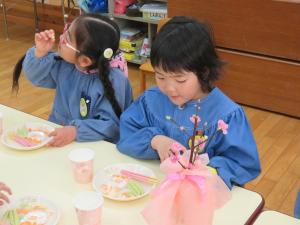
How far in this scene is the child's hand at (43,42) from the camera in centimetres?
164

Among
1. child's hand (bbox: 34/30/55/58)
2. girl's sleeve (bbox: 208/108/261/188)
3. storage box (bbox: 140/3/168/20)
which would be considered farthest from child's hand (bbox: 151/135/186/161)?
storage box (bbox: 140/3/168/20)

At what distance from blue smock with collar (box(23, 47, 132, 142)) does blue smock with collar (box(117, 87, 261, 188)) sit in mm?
122

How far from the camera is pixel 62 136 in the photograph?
1432 millimetres

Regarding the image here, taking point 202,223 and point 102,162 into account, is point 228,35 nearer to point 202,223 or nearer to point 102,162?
point 102,162

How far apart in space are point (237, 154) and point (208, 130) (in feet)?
0.37

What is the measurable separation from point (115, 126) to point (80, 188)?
16.7 inches

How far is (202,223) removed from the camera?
893 millimetres

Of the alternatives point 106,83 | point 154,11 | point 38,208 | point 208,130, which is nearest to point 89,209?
point 38,208

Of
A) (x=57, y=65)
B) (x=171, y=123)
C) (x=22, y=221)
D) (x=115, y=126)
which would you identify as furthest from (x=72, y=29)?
(x=22, y=221)

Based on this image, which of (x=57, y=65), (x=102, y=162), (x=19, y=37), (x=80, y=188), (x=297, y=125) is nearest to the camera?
(x=80, y=188)

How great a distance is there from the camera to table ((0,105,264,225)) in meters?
1.09

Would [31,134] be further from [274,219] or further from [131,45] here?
[131,45]

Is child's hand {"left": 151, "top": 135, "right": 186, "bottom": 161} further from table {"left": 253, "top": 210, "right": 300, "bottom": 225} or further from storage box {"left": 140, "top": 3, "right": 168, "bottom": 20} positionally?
Answer: storage box {"left": 140, "top": 3, "right": 168, "bottom": 20}

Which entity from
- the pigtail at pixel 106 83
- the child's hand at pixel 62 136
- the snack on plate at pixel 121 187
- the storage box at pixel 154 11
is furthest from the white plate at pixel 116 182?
the storage box at pixel 154 11
